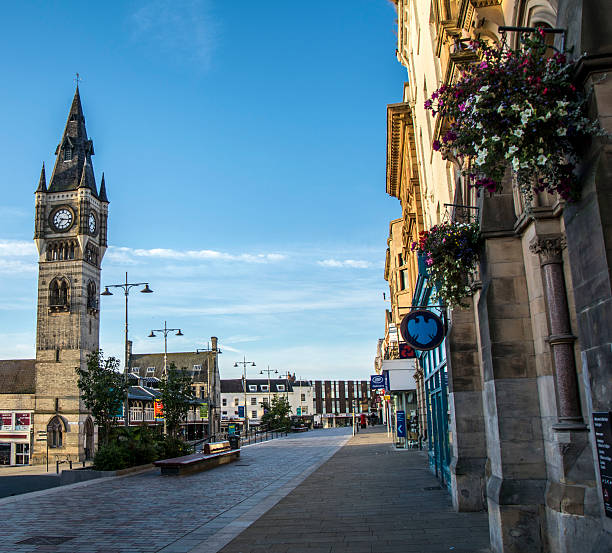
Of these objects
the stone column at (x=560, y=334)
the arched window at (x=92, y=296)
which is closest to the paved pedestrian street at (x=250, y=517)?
the stone column at (x=560, y=334)

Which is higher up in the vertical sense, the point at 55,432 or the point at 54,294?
the point at 54,294

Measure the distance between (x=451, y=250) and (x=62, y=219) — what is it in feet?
242

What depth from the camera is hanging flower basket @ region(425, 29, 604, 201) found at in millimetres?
5324

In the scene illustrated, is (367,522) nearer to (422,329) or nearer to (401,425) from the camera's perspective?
(422,329)

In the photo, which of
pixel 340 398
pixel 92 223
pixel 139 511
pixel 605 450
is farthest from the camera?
pixel 340 398

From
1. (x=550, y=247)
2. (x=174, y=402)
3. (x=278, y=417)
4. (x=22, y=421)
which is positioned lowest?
(x=278, y=417)

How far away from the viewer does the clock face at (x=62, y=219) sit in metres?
74.6

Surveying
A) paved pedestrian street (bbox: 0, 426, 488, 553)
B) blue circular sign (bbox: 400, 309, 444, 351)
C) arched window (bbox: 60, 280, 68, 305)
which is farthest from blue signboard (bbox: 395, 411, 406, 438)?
arched window (bbox: 60, 280, 68, 305)

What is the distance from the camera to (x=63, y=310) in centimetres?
7138

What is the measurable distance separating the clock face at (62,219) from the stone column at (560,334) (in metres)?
74.4

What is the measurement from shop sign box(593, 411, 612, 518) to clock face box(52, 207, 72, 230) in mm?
75981

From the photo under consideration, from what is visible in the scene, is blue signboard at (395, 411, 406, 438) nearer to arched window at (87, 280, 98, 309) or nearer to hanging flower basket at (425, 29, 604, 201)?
hanging flower basket at (425, 29, 604, 201)

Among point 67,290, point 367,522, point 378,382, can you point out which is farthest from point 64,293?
point 367,522

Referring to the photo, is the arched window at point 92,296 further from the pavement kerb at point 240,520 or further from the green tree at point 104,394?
the pavement kerb at point 240,520
